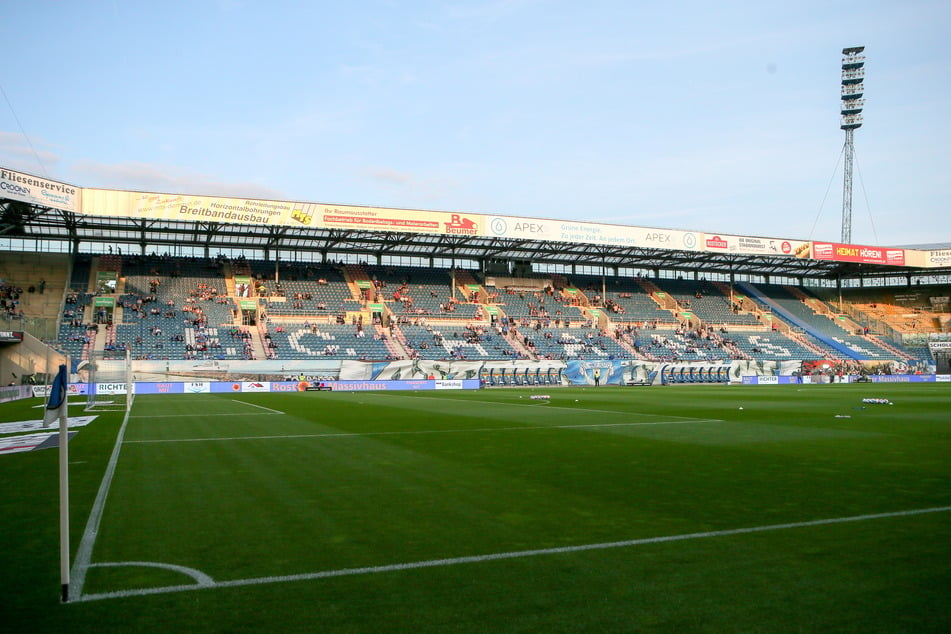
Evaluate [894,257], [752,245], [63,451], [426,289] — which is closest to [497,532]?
[63,451]

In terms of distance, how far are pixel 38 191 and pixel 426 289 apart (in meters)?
35.2

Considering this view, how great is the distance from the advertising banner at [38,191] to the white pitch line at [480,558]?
48033mm

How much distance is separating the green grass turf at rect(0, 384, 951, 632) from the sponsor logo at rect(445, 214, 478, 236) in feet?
151

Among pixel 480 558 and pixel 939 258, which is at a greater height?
pixel 939 258

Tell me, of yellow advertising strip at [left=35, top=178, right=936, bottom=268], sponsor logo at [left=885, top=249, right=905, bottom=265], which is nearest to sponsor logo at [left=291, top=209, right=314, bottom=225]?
yellow advertising strip at [left=35, top=178, right=936, bottom=268]

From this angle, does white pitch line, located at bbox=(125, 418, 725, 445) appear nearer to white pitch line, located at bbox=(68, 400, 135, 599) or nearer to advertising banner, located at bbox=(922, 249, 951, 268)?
white pitch line, located at bbox=(68, 400, 135, 599)

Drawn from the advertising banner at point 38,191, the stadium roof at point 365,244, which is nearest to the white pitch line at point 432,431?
the advertising banner at point 38,191

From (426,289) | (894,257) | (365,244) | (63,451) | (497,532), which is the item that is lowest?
(497,532)

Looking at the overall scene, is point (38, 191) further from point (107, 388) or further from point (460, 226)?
point (460, 226)

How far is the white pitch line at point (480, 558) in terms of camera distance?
6020 millimetres

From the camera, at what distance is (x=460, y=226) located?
62875 millimetres

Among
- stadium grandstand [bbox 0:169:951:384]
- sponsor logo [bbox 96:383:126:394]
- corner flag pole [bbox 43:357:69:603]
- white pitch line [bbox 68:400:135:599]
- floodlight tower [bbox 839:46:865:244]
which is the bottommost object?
sponsor logo [bbox 96:383:126:394]

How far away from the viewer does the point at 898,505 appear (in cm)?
935

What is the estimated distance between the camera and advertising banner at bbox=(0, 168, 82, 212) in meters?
45.1
